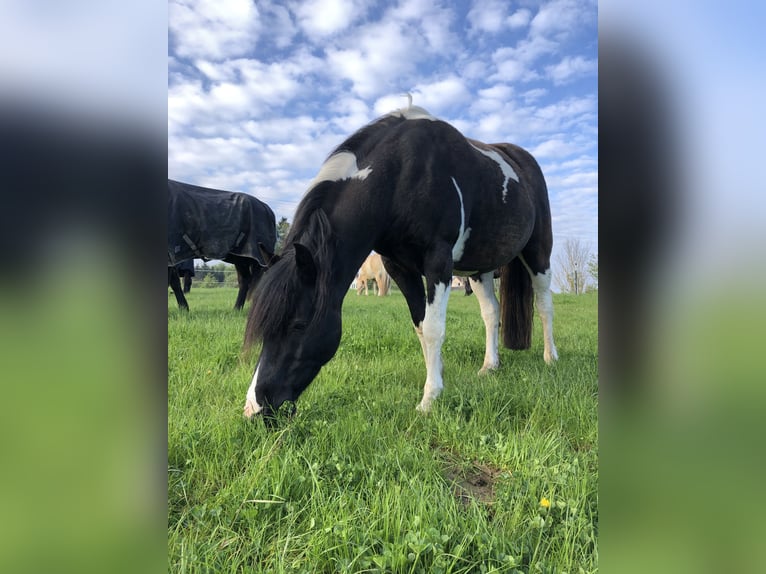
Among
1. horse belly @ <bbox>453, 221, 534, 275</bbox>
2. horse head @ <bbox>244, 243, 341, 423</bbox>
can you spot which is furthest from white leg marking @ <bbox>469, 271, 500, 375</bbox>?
horse head @ <bbox>244, 243, 341, 423</bbox>

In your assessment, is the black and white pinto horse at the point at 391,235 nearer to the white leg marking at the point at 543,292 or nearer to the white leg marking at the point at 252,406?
the white leg marking at the point at 252,406

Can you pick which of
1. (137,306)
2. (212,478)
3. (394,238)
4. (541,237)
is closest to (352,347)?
(394,238)

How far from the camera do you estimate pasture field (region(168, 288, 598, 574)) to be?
1.34m

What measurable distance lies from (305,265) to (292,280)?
123mm

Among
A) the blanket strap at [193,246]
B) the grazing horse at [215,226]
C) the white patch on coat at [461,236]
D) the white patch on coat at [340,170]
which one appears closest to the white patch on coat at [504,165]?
the white patch on coat at [461,236]

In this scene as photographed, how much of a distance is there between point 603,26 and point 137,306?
69 cm

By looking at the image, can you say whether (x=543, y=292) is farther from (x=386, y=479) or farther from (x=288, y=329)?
(x=386, y=479)

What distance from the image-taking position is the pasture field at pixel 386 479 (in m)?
1.34

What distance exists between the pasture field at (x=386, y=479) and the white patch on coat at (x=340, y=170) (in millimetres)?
1580

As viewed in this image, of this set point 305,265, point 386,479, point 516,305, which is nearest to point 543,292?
point 516,305

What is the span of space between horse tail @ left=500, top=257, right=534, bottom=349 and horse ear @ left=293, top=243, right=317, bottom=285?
10.1ft

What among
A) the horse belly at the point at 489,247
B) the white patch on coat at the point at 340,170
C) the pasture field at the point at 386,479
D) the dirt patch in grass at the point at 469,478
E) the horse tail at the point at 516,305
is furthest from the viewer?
the horse tail at the point at 516,305

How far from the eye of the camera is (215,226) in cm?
764

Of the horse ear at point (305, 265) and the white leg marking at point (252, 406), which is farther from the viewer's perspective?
the horse ear at point (305, 265)
